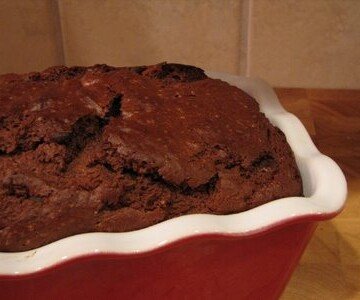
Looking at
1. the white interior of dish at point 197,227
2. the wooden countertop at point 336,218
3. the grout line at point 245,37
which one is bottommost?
the wooden countertop at point 336,218

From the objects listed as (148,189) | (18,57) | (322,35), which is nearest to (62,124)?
(148,189)

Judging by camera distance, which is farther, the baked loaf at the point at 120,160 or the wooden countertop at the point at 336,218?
the wooden countertop at the point at 336,218

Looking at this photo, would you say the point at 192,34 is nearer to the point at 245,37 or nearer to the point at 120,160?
the point at 245,37

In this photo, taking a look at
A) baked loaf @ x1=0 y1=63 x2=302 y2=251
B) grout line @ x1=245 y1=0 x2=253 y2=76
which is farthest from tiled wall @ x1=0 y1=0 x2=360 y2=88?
baked loaf @ x1=0 y1=63 x2=302 y2=251

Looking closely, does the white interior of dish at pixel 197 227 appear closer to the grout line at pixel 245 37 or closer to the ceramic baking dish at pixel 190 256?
the ceramic baking dish at pixel 190 256

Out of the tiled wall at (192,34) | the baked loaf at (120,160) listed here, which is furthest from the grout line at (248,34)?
the baked loaf at (120,160)

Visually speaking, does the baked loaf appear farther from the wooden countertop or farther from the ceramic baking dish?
the wooden countertop

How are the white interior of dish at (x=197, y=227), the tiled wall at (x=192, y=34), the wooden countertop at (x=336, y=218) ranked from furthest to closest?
the tiled wall at (x=192, y=34), the wooden countertop at (x=336, y=218), the white interior of dish at (x=197, y=227)
